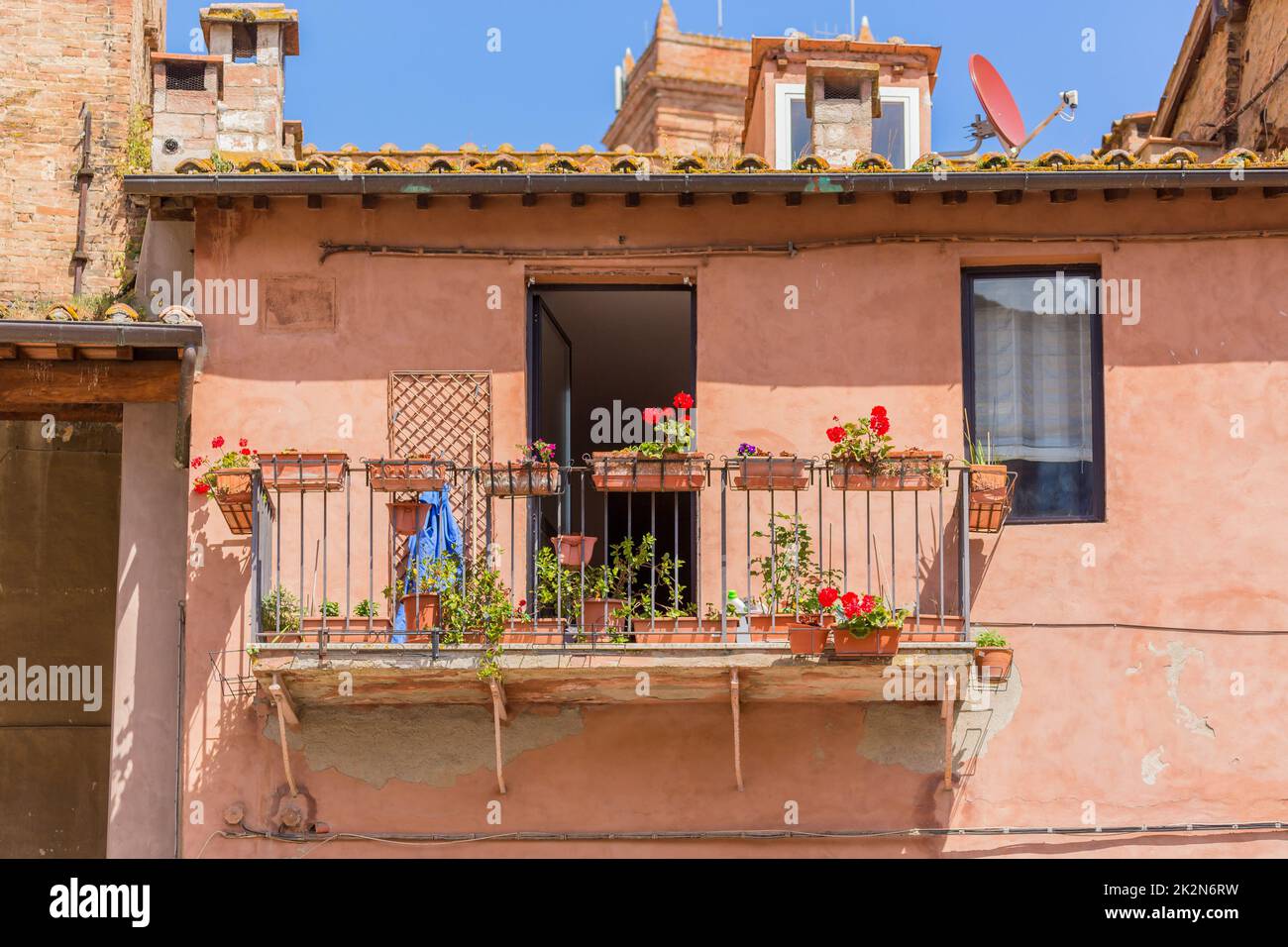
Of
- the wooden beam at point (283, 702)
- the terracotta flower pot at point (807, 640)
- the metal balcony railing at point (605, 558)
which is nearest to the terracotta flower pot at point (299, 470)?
the metal balcony railing at point (605, 558)

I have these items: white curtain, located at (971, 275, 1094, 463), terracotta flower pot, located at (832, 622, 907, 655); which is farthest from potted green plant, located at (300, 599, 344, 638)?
white curtain, located at (971, 275, 1094, 463)

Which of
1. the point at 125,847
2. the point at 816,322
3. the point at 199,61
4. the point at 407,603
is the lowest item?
the point at 125,847

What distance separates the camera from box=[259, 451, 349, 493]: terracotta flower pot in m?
12.9

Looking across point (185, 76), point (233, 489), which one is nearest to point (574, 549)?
point (233, 489)

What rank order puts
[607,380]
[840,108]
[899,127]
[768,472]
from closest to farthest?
[768,472] < [840,108] < [607,380] < [899,127]

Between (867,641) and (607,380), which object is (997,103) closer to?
(607,380)

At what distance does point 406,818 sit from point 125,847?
178 centimetres

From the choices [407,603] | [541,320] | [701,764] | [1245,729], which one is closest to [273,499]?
[407,603]

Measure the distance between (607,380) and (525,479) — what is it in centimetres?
499

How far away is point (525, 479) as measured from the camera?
12875mm

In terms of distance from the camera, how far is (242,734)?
13.2m

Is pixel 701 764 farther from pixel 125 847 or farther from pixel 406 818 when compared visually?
pixel 125 847

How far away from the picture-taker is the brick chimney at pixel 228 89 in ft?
48.2

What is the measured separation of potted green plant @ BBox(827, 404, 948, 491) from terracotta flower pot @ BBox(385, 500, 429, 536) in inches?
99.8
